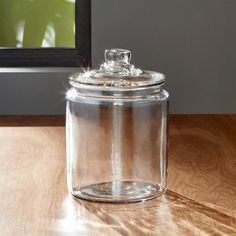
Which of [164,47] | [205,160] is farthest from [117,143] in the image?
[164,47]

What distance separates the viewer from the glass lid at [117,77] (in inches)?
39.3

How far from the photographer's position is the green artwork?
230 centimetres

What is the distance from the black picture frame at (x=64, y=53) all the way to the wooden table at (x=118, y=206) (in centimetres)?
49

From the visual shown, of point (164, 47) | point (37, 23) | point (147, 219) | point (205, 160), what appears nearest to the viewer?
point (147, 219)

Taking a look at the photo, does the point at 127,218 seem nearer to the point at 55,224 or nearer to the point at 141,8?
the point at 55,224

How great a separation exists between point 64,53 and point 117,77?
41.8 inches

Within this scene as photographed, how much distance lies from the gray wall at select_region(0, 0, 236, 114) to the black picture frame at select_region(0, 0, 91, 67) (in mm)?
59

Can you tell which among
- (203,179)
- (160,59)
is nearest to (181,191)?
(203,179)

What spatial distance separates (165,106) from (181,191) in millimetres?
148

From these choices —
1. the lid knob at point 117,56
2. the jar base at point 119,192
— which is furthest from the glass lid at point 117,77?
the jar base at point 119,192

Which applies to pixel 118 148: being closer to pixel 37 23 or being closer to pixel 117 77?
pixel 117 77

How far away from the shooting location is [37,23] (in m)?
2.34

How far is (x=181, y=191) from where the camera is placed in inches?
43.6

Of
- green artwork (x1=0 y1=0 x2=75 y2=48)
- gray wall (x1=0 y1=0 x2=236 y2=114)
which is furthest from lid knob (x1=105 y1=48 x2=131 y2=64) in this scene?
green artwork (x1=0 y1=0 x2=75 y2=48)
